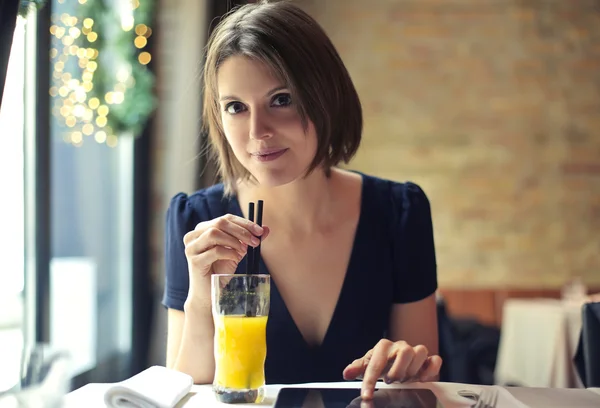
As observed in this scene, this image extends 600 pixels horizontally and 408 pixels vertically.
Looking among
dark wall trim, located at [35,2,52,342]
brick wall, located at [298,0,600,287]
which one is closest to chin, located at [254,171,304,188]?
dark wall trim, located at [35,2,52,342]

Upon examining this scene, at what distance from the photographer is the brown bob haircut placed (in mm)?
1414

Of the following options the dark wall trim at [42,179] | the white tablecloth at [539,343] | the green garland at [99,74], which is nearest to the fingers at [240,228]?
the dark wall trim at [42,179]

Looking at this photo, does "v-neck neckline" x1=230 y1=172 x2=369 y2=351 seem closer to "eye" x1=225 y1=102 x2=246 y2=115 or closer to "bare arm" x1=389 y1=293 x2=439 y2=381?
"bare arm" x1=389 y1=293 x2=439 y2=381

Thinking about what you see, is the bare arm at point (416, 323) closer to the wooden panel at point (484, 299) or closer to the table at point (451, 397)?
the table at point (451, 397)

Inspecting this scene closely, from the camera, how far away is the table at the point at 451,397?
1075 millimetres

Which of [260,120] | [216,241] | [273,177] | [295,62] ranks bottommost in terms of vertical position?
[216,241]

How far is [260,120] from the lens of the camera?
4.51 ft

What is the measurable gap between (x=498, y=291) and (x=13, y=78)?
3832 mm

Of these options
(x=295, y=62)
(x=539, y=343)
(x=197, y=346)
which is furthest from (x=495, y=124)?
(x=197, y=346)

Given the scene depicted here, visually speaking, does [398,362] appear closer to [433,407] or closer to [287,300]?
[433,407]

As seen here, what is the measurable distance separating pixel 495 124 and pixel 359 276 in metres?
4.22

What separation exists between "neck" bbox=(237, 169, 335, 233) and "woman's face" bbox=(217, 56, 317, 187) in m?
0.21

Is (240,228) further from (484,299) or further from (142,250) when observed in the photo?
(484,299)

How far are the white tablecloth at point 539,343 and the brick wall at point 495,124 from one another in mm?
499
